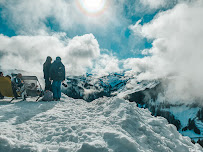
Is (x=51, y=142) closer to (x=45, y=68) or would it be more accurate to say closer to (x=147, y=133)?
(x=147, y=133)

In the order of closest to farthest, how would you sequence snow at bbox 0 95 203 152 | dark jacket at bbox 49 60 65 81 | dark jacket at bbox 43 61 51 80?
snow at bbox 0 95 203 152 → dark jacket at bbox 49 60 65 81 → dark jacket at bbox 43 61 51 80

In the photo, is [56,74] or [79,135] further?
[56,74]

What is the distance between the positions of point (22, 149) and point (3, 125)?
7.11 feet

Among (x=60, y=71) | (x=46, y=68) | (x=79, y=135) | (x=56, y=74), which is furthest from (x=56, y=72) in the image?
(x=79, y=135)

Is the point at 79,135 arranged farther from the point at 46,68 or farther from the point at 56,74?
the point at 46,68

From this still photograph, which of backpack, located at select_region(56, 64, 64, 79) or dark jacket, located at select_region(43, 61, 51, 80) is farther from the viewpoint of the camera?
dark jacket, located at select_region(43, 61, 51, 80)

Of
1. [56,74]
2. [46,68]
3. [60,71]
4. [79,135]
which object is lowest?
[79,135]

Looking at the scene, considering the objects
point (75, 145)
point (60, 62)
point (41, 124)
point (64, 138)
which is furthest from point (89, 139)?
point (60, 62)

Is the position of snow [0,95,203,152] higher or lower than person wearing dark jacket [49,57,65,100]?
lower

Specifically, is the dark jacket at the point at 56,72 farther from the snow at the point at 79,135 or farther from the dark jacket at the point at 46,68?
the snow at the point at 79,135

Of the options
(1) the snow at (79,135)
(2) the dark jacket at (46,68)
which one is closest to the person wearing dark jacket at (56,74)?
(2) the dark jacket at (46,68)

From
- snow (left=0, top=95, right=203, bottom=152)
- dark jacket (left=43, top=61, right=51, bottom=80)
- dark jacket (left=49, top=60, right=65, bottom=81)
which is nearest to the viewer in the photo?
snow (left=0, top=95, right=203, bottom=152)

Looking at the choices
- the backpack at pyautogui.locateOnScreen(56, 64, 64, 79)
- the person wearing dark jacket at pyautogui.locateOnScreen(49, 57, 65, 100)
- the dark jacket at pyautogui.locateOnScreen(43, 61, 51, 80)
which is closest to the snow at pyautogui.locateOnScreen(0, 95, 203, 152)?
the person wearing dark jacket at pyautogui.locateOnScreen(49, 57, 65, 100)

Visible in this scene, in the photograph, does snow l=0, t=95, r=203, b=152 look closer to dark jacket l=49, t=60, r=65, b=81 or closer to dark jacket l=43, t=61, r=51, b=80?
dark jacket l=49, t=60, r=65, b=81
